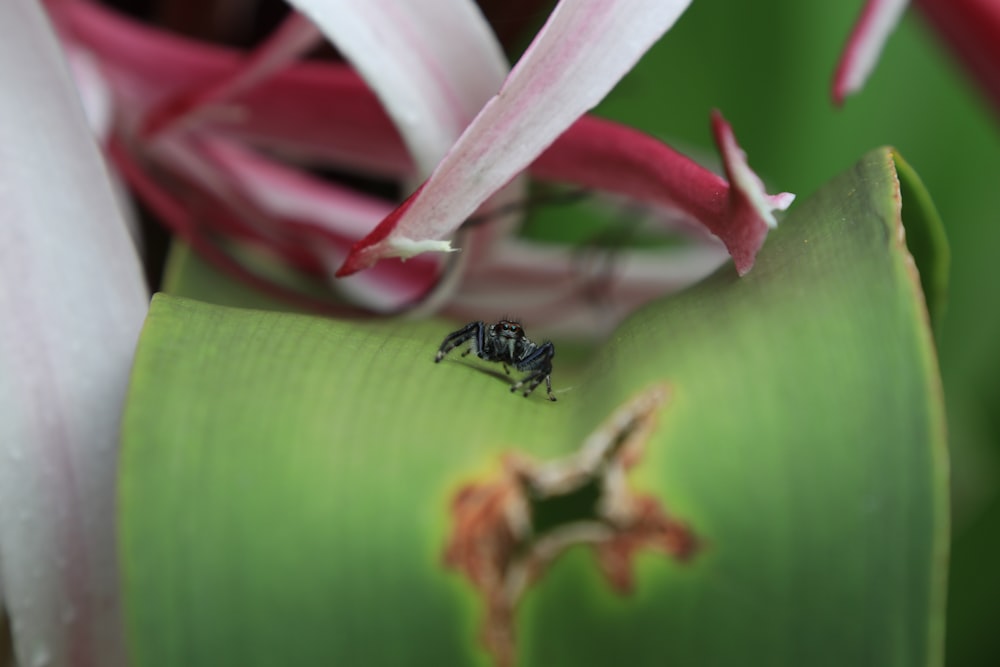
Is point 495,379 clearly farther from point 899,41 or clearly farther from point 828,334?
point 899,41

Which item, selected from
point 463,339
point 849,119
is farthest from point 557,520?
point 849,119

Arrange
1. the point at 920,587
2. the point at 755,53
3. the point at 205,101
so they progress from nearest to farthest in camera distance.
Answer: the point at 920,587 → the point at 205,101 → the point at 755,53

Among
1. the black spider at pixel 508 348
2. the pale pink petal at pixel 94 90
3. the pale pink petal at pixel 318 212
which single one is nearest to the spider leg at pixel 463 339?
the black spider at pixel 508 348

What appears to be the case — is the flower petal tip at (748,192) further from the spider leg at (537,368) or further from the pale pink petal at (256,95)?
the pale pink petal at (256,95)

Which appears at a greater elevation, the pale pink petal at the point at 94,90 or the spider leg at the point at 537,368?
the pale pink petal at the point at 94,90

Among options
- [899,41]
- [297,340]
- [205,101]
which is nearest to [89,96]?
[205,101]

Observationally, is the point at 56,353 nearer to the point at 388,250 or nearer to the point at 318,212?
the point at 388,250
